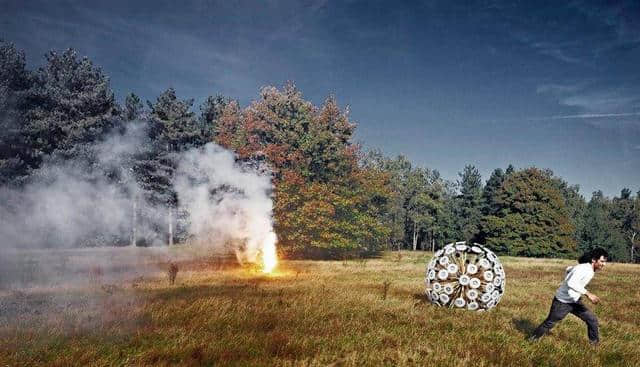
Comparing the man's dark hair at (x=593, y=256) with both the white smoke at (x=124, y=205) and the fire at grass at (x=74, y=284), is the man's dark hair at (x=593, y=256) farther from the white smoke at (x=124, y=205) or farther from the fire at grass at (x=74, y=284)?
the white smoke at (x=124, y=205)

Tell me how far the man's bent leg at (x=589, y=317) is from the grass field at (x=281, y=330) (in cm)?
27

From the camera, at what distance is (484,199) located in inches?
3871

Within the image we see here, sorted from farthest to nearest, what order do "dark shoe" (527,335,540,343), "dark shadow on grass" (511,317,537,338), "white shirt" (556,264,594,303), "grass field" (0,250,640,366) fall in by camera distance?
"dark shadow on grass" (511,317,537,338) < "dark shoe" (527,335,540,343) < "white shirt" (556,264,594,303) < "grass field" (0,250,640,366)

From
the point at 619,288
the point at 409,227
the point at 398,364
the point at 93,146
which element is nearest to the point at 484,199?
the point at 409,227

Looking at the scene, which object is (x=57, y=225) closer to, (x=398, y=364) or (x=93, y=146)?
(x=93, y=146)

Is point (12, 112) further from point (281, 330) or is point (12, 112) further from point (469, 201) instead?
point (469, 201)

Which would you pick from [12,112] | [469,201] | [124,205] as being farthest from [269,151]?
[469,201]

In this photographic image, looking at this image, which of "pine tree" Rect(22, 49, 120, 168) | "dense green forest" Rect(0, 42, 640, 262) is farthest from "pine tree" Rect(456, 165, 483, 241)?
"pine tree" Rect(22, 49, 120, 168)

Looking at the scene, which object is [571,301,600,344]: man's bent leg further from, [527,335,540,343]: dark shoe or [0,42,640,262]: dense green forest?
[0,42,640,262]: dense green forest

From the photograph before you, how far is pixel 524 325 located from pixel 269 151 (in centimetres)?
2728

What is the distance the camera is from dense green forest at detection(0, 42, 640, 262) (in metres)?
25.1

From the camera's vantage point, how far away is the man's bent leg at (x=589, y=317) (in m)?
10.4

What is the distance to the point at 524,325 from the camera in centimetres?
1282

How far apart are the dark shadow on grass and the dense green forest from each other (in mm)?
19391
